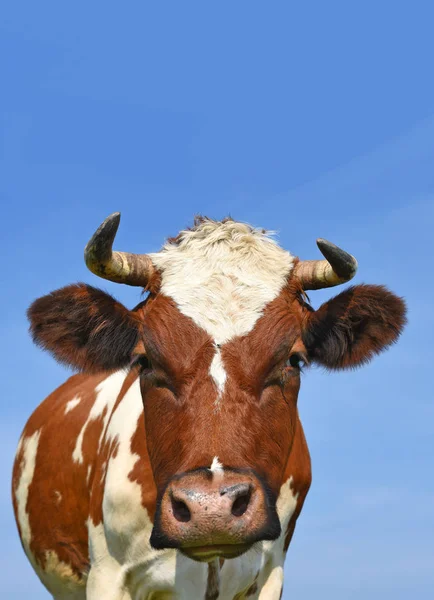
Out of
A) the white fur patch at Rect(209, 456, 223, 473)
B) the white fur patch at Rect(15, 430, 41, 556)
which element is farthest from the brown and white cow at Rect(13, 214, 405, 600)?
the white fur patch at Rect(15, 430, 41, 556)

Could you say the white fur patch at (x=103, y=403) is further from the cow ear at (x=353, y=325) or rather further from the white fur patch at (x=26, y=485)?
the cow ear at (x=353, y=325)

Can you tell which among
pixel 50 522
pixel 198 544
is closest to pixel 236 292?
pixel 198 544

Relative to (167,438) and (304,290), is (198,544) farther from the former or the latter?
(304,290)

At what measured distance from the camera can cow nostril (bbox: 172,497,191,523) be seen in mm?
5852

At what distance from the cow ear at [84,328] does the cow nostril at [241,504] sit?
2172 millimetres

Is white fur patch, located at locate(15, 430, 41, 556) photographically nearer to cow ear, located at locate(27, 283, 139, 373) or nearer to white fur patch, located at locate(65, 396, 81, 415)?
white fur patch, located at locate(65, 396, 81, 415)

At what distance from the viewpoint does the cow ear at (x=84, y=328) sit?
7.68 meters

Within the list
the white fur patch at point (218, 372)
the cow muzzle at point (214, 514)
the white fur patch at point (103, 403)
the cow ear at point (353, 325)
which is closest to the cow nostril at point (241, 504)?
the cow muzzle at point (214, 514)

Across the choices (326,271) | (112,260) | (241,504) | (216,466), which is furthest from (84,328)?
(241,504)

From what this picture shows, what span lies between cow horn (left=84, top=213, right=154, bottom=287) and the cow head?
0.04 ft

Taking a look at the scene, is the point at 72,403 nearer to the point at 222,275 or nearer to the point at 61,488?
the point at 61,488

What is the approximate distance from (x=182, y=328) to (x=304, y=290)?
1.36m

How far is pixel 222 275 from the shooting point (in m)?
7.12

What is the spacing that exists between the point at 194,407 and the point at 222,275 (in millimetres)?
1209
